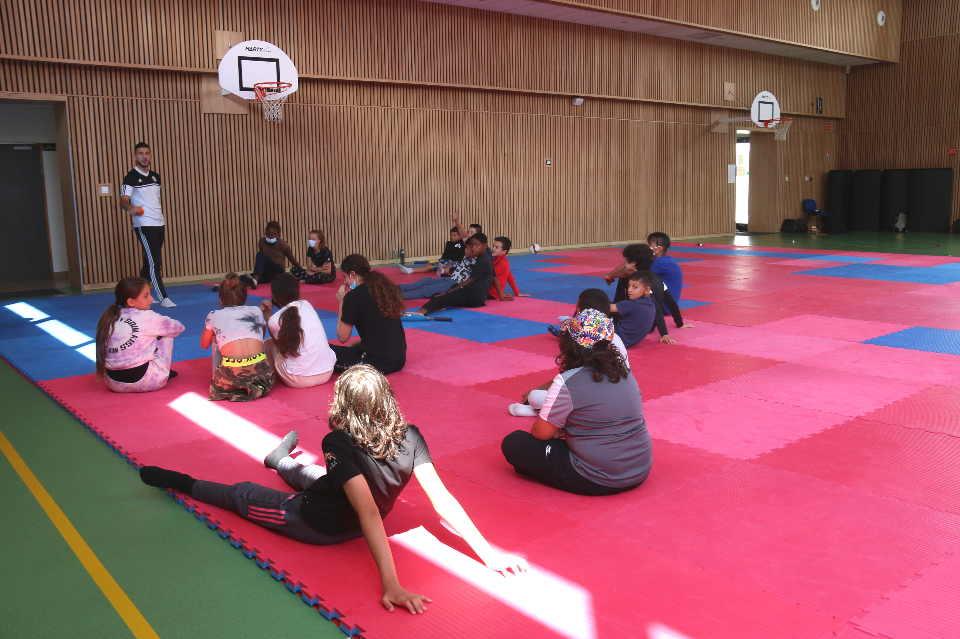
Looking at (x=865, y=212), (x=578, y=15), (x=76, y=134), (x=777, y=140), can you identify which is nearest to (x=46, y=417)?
(x=76, y=134)

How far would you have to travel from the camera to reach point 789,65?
2608 cm

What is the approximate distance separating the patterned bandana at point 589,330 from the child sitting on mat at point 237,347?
3.30 meters

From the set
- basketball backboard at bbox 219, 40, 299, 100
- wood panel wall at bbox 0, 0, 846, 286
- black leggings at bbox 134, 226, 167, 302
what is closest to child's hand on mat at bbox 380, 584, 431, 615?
black leggings at bbox 134, 226, 167, 302

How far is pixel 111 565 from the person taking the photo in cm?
369

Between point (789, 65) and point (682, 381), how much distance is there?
23153mm

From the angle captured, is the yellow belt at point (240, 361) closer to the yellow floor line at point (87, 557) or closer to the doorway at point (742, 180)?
the yellow floor line at point (87, 557)

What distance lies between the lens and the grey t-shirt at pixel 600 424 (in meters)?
4.11

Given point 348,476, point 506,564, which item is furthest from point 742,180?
point 348,476

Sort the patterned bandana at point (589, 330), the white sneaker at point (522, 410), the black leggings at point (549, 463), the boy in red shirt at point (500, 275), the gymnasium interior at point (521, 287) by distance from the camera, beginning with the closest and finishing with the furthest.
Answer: the gymnasium interior at point (521, 287) → the patterned bandana at point (589, 330) → the black leggings at point (549, 463) → the white sneaker at point (522, 410) → the boy in red shirt at point (500, 275)

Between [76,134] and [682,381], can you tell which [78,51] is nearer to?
[76,134]

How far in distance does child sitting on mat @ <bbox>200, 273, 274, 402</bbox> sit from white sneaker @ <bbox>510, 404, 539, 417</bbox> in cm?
220

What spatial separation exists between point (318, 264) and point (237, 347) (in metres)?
8.12

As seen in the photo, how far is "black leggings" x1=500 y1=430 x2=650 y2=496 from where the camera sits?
14.1 feet

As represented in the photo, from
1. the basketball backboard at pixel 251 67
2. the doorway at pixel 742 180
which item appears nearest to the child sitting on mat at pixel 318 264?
the basketball backboard at pixel 251 67
